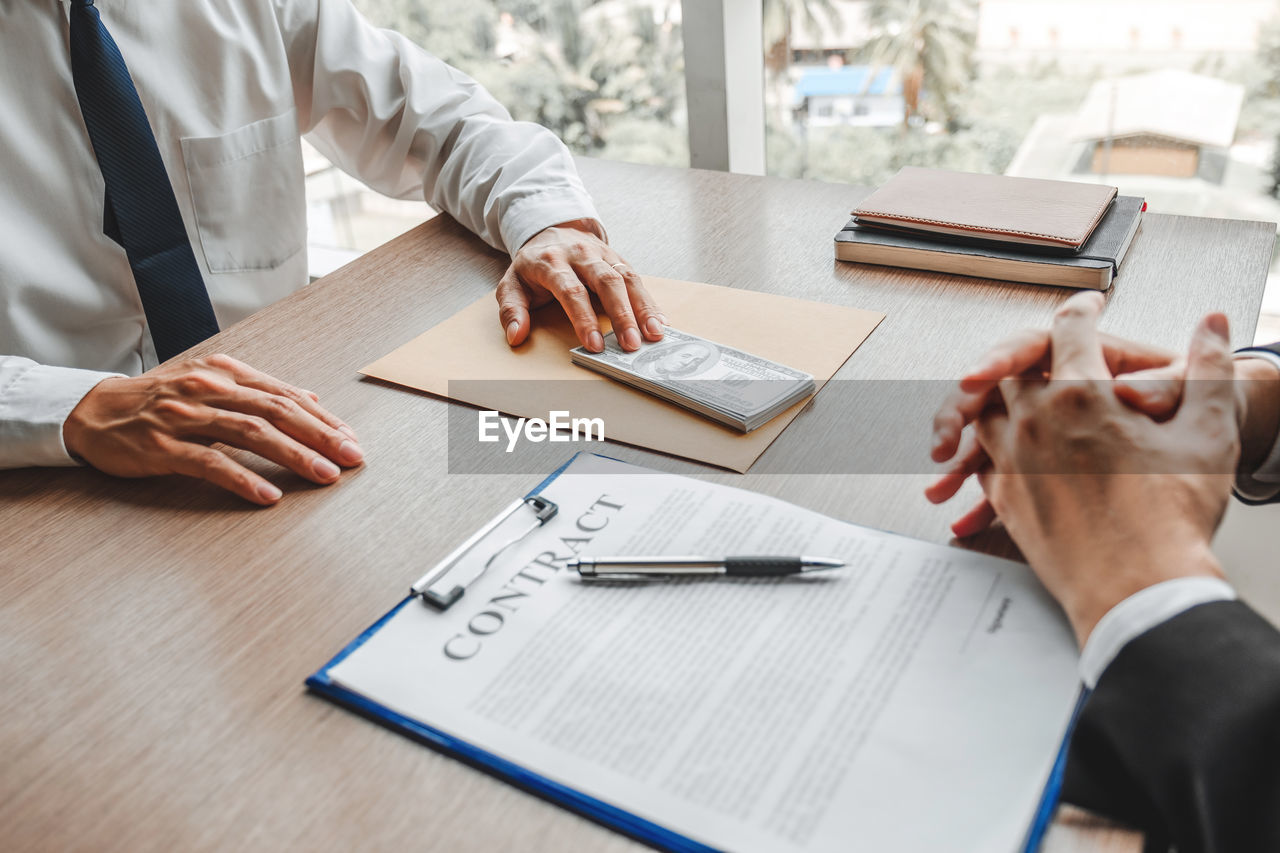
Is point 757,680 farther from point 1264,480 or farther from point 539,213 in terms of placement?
point 539,213

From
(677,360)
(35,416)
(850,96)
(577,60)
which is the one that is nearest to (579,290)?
(677,360)

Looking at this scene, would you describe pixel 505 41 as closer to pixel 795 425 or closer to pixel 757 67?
pixel 757 67

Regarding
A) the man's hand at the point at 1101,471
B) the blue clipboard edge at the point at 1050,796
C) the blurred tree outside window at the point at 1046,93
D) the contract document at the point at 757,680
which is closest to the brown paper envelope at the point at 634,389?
the contract document at the point at 757,680

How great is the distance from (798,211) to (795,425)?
514mm

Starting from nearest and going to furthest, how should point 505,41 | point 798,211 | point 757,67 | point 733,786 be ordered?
point 733,786, point 798,211, point 757,67, point 505,41

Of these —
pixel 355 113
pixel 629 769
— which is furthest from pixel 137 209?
pixel 629 769

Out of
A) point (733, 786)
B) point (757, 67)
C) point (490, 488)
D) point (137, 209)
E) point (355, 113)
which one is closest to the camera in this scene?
point (733, 786)

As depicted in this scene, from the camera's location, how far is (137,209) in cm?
110

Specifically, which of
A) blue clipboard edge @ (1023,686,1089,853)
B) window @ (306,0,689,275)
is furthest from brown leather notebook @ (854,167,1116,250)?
window @ (306,0,689,275)

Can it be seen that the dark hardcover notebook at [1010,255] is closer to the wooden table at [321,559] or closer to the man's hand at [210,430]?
the wooden table at [321,559]

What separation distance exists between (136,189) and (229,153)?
0.22 meters

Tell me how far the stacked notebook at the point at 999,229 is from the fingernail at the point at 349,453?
0.60 meters

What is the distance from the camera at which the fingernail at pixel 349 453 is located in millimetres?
817

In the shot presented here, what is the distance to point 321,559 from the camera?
0.71 metres
